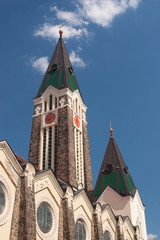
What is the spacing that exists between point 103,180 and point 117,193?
9.38 ft

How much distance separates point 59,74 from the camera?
140 feet

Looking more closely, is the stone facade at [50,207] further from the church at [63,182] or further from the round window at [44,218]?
the round window at [44,218]

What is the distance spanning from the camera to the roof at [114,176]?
3506cm

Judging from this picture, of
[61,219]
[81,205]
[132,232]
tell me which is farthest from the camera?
[132,232]

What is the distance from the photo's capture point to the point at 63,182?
99.0 feet

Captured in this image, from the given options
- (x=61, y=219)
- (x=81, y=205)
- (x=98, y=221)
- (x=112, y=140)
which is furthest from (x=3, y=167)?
(x=112, y=140)

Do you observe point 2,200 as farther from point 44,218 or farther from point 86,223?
point 86,223

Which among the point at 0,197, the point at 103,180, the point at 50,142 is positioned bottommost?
the point at 0,197

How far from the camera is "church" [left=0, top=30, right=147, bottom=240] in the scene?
59.1 ft

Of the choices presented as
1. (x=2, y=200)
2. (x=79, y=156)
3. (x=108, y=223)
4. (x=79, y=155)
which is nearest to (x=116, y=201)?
(x=108, y=223)

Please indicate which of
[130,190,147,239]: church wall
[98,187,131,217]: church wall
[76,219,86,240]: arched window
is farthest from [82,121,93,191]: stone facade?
[76,219,86,240]: arched window

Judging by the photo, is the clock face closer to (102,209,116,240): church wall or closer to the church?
the church

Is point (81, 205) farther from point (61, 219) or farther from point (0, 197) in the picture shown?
point (0, 197)

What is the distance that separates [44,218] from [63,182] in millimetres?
10153
